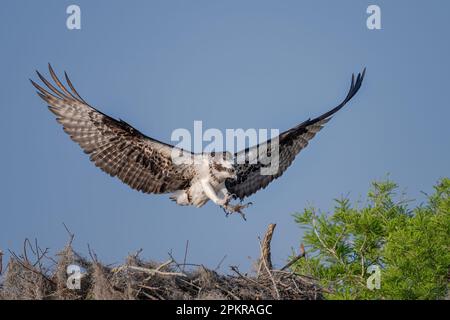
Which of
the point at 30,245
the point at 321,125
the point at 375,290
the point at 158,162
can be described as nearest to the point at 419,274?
the point at 375,290

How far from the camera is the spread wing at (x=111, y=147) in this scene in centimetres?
1305

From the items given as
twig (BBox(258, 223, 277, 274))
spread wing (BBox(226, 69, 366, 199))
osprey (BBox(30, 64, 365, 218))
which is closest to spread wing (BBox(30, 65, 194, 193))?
osprey (BBox(30, 64, 365, 218))

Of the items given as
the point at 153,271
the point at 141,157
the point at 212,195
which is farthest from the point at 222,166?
the point at 153,271

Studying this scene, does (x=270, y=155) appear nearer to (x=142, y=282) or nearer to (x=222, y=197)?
(x=222, y=197)

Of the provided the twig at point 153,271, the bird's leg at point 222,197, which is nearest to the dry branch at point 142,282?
the twig at point 153,271

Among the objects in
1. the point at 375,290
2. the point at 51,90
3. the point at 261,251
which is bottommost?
the point at 375,290

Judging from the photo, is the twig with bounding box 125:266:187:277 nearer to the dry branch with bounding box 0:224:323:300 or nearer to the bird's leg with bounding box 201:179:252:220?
the dry branch with bounding box 0:224:323:300

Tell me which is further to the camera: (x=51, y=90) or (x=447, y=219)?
(x=447, y=219)

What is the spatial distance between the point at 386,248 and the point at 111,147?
18.1 ft

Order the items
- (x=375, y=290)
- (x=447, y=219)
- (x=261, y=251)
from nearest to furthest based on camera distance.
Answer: (x=261, y=251) < (x=375, y=290) < (x=447, y=219)

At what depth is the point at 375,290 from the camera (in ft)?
45.9

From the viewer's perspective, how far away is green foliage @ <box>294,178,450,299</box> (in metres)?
14.8

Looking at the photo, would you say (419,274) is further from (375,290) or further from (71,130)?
(71,130)
